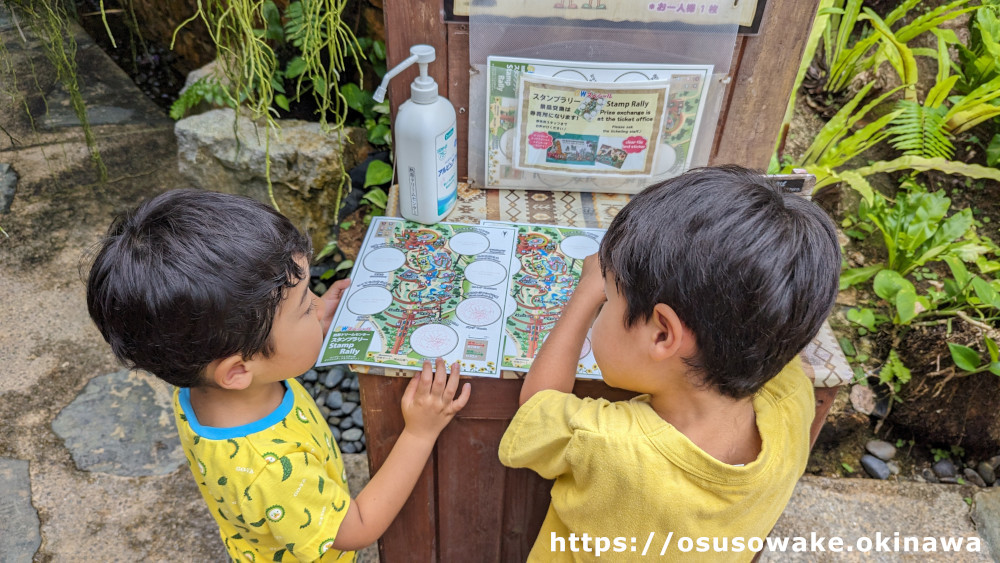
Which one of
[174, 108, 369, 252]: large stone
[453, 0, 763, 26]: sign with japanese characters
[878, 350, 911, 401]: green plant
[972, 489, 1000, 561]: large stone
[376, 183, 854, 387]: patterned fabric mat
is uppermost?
[453, 0, 763, 26]: sign with japanese characters

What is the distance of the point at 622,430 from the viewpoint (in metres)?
0.85

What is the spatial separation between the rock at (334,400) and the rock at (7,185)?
1612 millimetres

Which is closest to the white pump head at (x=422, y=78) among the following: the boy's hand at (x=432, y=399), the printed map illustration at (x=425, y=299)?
the printed map illustration at (x=425, y=299)

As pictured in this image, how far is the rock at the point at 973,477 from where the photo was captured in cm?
189

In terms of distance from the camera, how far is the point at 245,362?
2.97 feet

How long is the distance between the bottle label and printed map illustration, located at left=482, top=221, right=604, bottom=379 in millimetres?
91

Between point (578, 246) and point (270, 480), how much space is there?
70 centimetres

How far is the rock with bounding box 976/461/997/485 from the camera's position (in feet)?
6.20

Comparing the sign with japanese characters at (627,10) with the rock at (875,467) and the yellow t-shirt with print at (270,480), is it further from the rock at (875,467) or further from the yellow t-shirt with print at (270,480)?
the rock at (875,467)

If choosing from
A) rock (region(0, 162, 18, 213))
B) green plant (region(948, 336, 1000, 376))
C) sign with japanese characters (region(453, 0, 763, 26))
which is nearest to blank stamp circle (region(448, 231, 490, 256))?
sign with japanese characters (region(453, 0, 763, 26))

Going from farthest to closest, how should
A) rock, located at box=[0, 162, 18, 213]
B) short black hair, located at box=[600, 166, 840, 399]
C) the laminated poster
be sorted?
rock, located at box=[0, 162, 18, 213]
the laminated poster
short black hair, located at box=[600, 166, 840, 399]

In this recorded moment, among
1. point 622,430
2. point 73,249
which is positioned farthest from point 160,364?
point 73,249

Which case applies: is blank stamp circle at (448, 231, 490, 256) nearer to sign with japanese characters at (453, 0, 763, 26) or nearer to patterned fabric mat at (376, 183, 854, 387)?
patterned fabric mat at (376, 183, 854, 387)

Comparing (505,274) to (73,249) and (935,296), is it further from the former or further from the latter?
(73,249)
